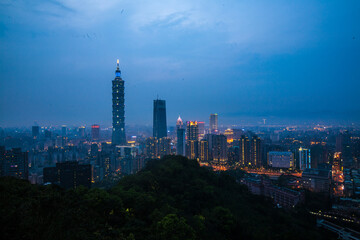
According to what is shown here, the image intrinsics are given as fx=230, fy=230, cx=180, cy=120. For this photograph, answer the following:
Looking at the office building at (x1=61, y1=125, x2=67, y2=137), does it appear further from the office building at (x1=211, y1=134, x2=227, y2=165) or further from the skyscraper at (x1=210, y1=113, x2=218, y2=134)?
the skyscraper at (x1=210, y1=113, x2=218, y2=134)

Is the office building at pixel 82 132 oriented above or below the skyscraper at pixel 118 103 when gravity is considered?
below

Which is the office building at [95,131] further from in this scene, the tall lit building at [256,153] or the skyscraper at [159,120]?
the tall lit building at [256,153]

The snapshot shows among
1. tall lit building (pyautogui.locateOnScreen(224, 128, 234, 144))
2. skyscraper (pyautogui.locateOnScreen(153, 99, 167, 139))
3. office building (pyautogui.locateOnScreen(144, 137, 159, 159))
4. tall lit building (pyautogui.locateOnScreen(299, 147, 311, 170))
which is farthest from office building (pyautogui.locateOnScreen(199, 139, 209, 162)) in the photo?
skyscraper (pyautogui.locateOnScreen(153, 99, 167, 139))

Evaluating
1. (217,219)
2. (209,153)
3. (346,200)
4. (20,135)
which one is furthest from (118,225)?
(209,153)

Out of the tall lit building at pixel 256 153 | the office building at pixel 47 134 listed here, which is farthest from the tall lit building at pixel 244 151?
the office building at pixel 47 134

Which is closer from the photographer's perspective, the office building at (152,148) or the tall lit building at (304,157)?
the tall lit building at (304,157)
